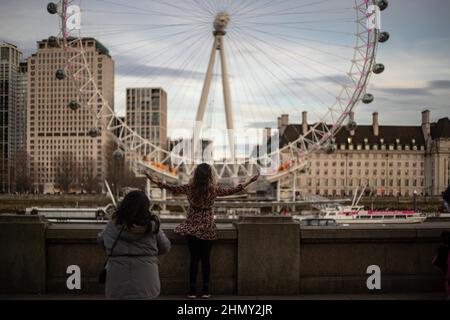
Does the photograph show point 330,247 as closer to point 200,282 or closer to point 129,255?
point 200,282

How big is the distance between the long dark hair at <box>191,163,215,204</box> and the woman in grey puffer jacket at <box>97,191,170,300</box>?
2.45 m

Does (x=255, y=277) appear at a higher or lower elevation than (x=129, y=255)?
lower

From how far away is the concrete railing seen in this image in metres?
9.73

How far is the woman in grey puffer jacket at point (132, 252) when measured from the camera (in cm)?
663

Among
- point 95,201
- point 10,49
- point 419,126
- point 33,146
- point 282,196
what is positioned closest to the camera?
point 10,49

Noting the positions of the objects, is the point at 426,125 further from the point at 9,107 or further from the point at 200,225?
the point at 200,225

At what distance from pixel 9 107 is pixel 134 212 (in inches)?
2477

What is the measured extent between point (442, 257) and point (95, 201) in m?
89.2

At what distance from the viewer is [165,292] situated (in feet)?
32.1

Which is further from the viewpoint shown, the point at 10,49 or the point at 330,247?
the point at 10,49

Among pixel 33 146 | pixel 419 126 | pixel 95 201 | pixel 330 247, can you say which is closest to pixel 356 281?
pixel 330 247

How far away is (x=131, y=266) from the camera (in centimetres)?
666

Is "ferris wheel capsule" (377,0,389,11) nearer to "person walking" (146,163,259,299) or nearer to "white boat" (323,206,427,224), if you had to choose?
"white boat" (323,206,427,224)

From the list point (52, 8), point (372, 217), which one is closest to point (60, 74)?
point (52, 8)
